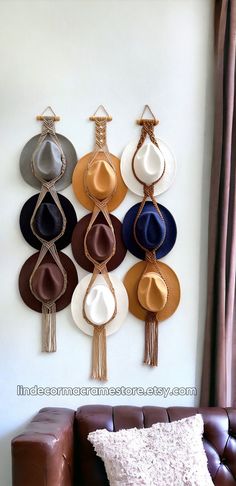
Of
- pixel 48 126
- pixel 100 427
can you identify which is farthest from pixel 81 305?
pixel 48 126

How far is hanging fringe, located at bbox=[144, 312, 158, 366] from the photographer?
214 cm

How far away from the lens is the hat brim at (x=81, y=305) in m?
2.11

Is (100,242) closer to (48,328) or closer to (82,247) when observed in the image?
(82,247)

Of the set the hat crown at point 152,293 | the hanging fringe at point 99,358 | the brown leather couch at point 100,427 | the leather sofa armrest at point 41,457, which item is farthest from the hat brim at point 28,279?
the leather sofa armrest at point 41,457

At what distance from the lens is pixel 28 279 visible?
2.12 meters

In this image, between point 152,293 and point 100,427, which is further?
point 152,293

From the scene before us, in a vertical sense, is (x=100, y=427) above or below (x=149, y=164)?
below

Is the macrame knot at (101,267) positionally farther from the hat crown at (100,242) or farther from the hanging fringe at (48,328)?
the hanging fringe at (48,328)

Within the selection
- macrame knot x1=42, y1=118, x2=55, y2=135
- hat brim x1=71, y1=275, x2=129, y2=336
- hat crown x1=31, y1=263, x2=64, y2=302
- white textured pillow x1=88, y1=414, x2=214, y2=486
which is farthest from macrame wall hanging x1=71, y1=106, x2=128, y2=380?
white textured pillow x1=88, y1=414, x2=214, y2=486

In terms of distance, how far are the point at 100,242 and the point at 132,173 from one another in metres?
0.39

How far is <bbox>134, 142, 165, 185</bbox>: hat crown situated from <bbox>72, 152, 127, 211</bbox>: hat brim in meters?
0.10

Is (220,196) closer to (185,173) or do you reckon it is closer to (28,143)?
(185,173)

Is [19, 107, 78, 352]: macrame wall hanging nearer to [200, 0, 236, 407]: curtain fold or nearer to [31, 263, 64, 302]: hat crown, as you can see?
[31, 263, 64, 302]: hat crown

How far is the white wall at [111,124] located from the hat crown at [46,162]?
0.11 m
